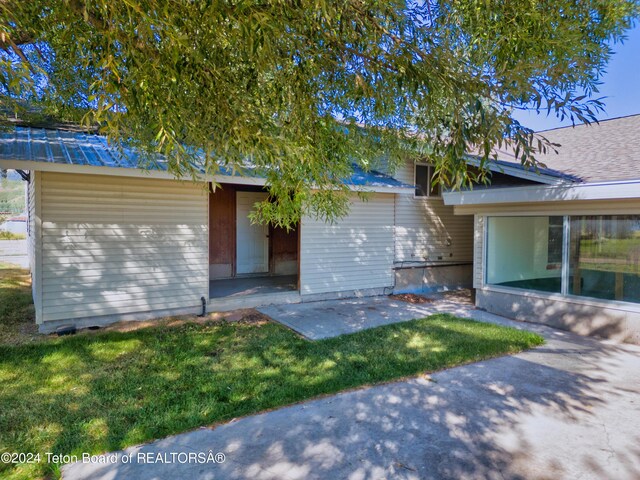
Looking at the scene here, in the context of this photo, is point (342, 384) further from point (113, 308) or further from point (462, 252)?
point (462, 252)

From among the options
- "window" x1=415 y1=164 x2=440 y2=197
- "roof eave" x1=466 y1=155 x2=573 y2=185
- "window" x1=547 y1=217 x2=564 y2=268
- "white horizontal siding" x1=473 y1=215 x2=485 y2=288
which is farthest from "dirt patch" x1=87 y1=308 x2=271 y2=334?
"window" x1=415 y1=164 x2=440 y2=197

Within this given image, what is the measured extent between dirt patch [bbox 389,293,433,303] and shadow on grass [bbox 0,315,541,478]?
6.75 feet

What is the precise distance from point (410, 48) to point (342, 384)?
323cm

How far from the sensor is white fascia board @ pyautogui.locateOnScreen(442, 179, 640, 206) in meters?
5.13

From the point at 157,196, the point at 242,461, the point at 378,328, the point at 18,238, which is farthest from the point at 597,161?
the point at 18,238

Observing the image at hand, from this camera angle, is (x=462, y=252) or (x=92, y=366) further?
(x=462, y=252)

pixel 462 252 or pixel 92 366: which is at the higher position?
pixel 462 252

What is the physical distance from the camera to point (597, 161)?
6242mm

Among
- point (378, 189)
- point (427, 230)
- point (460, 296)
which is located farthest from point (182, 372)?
point (427, 230)

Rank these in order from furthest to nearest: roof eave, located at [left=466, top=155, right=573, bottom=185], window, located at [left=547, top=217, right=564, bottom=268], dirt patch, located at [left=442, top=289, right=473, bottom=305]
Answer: dirt patch, located at [left=442, top=289, right=473, bottom=305] → window, located at [left=547, top=217, right=564, bottom=268] → roof eave, located at [left=466, top=155, right=573, bottom=185]

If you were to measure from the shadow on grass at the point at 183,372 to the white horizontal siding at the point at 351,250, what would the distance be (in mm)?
2210

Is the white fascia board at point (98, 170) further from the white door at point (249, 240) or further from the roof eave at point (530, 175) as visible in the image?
the roof eave at point (530, 175)

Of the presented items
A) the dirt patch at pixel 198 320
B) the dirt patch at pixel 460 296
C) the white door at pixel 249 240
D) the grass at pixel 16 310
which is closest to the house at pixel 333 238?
the dirt patch at pixel 198 320

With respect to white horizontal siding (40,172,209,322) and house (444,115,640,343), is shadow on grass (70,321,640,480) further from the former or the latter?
white horizontal siding (40,172,209,322)
